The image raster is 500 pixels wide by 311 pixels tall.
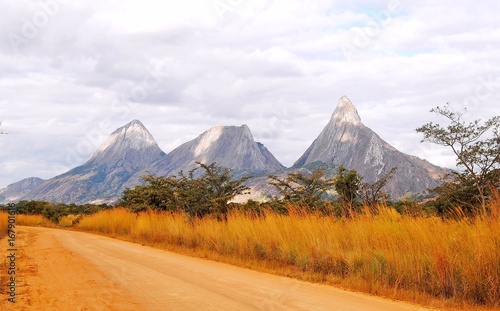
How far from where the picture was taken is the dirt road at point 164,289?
6.88 meters

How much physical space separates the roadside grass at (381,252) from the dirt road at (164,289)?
0.89m

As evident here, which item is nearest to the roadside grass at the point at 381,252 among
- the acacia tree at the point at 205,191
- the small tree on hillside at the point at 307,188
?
the acacia tree at the point at 205,191

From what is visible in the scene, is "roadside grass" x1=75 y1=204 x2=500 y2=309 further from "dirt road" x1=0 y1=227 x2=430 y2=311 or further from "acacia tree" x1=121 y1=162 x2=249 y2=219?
"acacia tree" x1=121 y1=162 x2=249 y2=219

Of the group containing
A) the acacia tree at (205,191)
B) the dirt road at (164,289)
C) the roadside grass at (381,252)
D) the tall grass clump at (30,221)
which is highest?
the acacia tree at (205,191)

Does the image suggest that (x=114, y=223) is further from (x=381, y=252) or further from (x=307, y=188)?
(x=381, y=252)

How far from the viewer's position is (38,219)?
43344mm

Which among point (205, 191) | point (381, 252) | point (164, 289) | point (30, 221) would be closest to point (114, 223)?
point (205, 191)

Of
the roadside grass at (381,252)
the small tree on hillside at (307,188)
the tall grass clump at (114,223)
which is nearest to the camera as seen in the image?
the roadside grass at (381,252)

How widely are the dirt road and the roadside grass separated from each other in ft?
2.93

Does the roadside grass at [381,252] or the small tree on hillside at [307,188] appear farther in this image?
the small tree on hillside at [307,188]

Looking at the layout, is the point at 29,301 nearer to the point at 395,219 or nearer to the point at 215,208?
the point at 395,219

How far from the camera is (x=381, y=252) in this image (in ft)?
31.3

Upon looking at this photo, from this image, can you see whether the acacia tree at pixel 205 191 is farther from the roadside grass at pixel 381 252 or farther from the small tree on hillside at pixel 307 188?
the roadside grass at pixel 381 252

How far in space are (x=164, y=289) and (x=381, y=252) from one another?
469 centimetres
